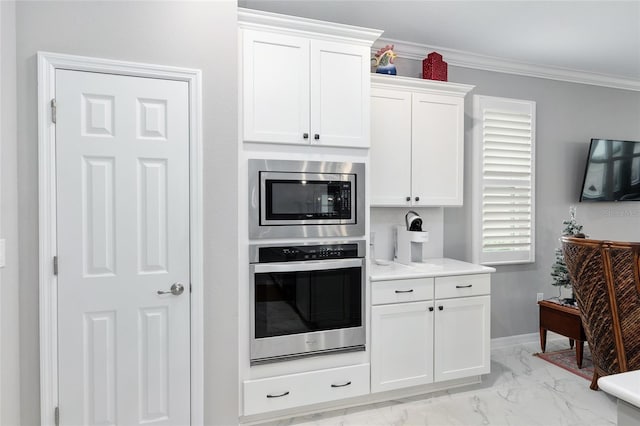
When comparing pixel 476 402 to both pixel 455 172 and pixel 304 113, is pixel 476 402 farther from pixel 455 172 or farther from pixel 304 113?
pixel 304 113

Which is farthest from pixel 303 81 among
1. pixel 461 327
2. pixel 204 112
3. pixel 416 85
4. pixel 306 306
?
pixel 461 327

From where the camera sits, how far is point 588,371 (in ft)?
11.2

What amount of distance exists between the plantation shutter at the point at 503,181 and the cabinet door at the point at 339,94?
1.57 metres

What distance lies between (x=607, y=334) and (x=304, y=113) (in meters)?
2.31

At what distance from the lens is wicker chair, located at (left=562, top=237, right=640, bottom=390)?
2219 mm

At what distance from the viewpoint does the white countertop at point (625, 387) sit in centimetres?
85

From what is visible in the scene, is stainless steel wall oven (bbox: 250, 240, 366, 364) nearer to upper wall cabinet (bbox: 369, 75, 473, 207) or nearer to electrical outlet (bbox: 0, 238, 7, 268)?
upper wall cabinet (bbox: 369, 75, 473, 207)

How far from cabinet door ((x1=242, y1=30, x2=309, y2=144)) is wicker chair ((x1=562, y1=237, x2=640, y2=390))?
1823 mm

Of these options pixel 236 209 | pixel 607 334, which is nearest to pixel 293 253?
pixel 236 209

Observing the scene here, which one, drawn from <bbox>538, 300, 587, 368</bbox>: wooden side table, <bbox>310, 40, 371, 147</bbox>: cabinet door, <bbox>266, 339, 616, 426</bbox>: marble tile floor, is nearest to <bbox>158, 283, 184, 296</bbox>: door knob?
<bbox>266, 339, 616, 426</bbox>: marble tile floor

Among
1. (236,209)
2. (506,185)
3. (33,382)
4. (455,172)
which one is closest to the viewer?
(33,382)

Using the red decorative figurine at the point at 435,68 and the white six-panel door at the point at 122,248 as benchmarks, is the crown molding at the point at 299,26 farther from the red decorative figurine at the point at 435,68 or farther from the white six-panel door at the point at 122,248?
the red decorative figurine at the point at 435,68

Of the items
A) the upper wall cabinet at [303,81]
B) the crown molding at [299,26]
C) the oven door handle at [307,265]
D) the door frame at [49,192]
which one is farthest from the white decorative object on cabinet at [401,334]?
the door frame at [49,192]

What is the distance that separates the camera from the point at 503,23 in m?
3.16
